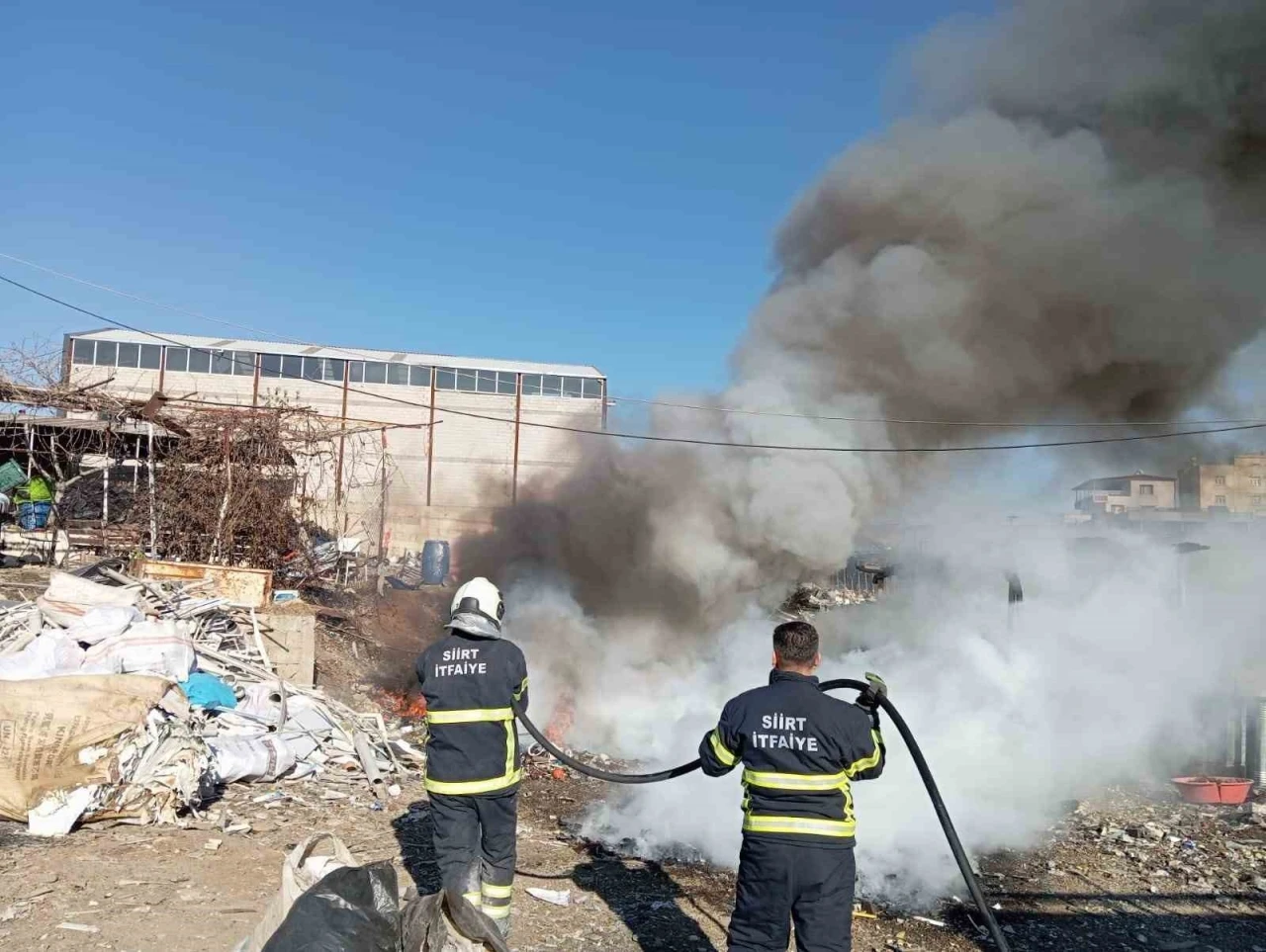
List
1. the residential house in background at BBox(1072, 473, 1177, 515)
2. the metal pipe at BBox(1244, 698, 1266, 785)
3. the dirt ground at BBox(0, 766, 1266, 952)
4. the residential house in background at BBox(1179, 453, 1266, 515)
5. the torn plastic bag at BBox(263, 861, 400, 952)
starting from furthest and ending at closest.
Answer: the residential house in background at BBox(1072, 473, 1177, 515)
the residential house in background at BBox(1179, 453, 1266, 515)
the metal pipe at BBox(1244, 698, 1266, 785)
the dirt ground at BBox(0, 766, 1266, 952)
the torn plastic bag at BBox(263, 861, 400, 952)

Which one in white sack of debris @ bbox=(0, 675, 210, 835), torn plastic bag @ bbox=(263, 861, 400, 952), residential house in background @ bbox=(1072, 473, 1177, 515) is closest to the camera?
torn plastic bag @ bbox=(263, 861, 400, 952)

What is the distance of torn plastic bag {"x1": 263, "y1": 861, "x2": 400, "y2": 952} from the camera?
2914mm

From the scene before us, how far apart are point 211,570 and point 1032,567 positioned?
9.86 metres

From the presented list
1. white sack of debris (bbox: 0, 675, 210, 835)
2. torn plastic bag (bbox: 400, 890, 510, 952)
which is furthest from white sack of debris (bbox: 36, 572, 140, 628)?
torn plastic bag (bbox: 400, 890, 510, 952)

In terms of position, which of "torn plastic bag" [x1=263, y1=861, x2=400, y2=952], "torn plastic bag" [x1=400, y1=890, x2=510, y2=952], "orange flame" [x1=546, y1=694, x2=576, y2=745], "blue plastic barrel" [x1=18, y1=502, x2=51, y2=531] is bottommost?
"orange flame" [x1=546, y1=694, x2=576, y2=745]

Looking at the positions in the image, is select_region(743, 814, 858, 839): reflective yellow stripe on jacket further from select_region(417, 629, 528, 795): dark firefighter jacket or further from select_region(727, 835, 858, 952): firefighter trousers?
select_region(417, 629, 528, 795): dark firefighter jacket

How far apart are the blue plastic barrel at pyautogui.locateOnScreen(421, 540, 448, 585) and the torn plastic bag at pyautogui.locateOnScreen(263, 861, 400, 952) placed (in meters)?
18.0

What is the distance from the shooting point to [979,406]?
48.5ft

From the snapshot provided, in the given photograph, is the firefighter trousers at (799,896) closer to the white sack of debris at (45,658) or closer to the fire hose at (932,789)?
the fire hose at (932,789)

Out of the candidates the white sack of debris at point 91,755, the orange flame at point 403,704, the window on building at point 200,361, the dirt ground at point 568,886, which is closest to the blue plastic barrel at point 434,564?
the orange flame at point 403,704

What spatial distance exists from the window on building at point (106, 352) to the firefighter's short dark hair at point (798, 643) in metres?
32.3

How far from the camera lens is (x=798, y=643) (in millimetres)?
3355

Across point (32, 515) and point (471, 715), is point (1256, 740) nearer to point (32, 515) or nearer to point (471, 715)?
point (471, 715)

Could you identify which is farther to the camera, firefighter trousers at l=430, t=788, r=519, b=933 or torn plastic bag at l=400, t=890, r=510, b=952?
firefighter trousers at l=430, t=788, r=519, b=933
